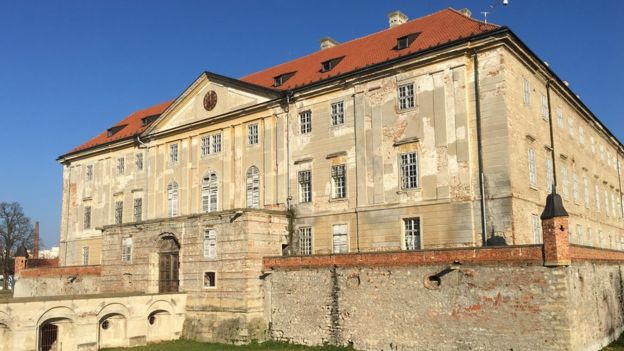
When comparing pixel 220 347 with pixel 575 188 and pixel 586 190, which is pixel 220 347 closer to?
pixel 575 188

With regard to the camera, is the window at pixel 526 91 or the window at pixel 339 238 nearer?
the window at pixel 526 91

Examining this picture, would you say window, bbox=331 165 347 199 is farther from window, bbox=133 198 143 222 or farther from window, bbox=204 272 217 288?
window, bbox=133 198 143 222

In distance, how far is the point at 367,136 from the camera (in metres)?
26.1

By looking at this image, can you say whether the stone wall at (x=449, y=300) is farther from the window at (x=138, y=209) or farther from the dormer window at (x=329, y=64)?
the window at (x=138, y=209)

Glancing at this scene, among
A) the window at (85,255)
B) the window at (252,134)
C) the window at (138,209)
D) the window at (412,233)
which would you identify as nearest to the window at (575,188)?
the window at (412,233)

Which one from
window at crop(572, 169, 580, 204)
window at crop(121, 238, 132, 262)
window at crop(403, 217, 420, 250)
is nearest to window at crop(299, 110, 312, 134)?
window at crop(403, 217, 420, 250)

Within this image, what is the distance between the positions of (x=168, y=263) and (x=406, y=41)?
1541 cm

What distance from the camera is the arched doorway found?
29.0 meters

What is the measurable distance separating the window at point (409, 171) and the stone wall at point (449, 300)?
408 centimetres

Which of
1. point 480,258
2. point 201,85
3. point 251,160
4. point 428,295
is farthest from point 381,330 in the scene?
point 201,85

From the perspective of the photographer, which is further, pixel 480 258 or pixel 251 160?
pixel 251 160

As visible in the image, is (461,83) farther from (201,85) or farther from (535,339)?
(201,85)

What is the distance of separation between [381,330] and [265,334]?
5.94 metres

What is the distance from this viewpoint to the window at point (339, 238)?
86.7 ft
